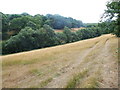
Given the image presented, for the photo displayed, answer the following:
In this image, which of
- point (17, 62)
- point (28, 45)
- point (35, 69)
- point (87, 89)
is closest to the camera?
point (87, 89)

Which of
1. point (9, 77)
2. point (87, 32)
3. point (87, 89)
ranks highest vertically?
point (87, 32)

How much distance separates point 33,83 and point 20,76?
2.51 m

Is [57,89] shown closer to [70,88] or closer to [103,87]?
[70,88]

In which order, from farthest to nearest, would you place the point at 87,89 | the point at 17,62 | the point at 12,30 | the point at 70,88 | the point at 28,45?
the point at 12,30
the point at 28,45
the point at 17,62
the point at 70,88
the point at 87,89

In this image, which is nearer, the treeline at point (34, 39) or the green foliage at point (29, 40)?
the green foliage at point (29, 40)

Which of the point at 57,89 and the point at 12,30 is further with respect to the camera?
the point at 12,30

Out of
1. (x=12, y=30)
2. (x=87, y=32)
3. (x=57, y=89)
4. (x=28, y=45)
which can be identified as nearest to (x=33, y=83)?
(x=57, y=89)

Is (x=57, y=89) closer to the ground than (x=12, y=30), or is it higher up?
closer to the ground

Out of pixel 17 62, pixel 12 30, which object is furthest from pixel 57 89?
pixel 12 30

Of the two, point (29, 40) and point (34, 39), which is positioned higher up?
point (34, 39)

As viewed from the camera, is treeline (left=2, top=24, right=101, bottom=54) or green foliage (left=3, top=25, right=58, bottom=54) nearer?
green foliage (left=3, top=25, right=58, bottom=54)

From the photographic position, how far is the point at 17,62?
15.8 meters

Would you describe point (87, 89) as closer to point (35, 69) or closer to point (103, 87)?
point (103, 87)

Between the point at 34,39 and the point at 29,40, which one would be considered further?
the point at 34,39
